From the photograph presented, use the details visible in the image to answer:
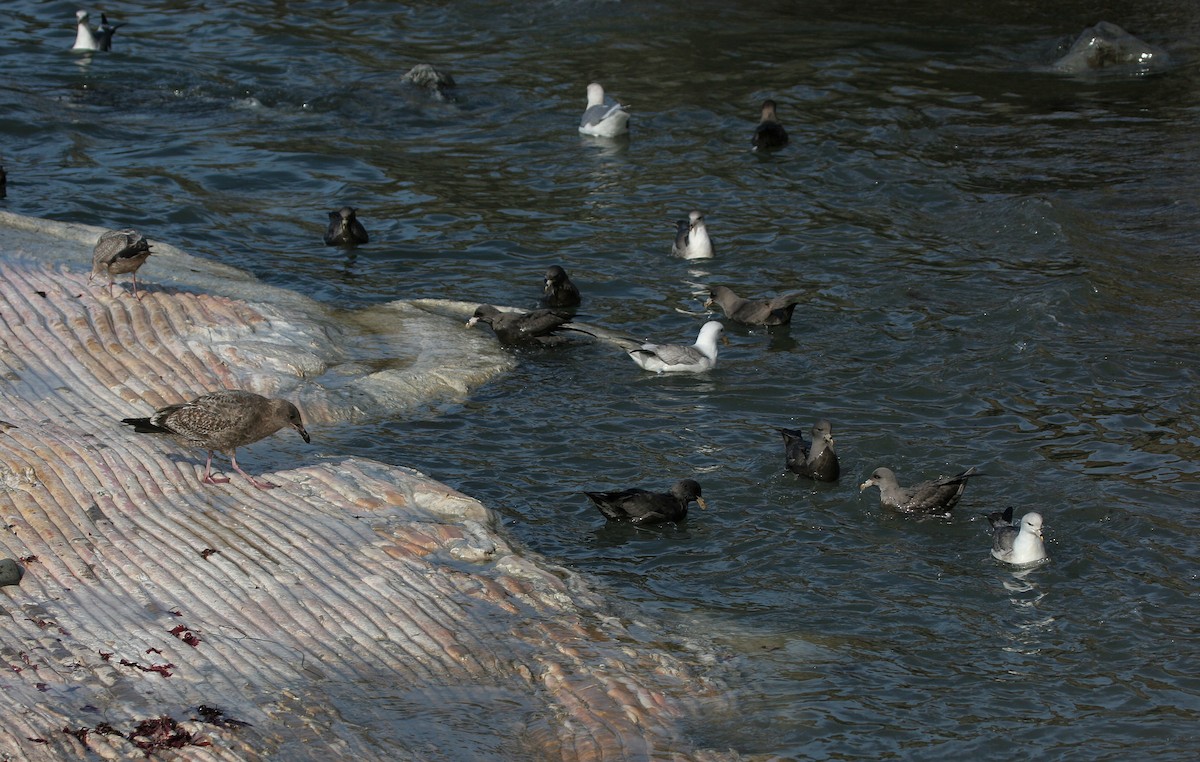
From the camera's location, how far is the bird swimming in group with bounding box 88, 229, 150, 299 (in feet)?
39.9

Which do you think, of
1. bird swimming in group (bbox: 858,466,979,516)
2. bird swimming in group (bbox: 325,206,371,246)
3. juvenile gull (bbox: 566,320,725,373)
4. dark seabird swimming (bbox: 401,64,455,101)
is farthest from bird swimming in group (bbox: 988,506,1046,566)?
dark seabird swimming (bbox: 401,64,455,101)

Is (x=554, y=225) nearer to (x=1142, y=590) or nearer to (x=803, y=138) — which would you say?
(x=803, y=138)

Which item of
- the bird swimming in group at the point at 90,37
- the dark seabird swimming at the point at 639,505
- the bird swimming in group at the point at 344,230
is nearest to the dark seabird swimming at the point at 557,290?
the bird swimming in group at the point at 344,230

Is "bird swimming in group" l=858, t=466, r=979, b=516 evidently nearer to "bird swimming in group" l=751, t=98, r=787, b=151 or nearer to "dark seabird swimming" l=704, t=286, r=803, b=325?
"dark seabird swimming" l=704, t=286, r=803, b=325

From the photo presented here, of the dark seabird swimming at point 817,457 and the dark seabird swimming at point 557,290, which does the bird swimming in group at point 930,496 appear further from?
the dark seabird swimming at point 557,290

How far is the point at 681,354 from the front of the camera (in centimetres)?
1370

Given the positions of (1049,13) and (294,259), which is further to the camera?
(1049,13)

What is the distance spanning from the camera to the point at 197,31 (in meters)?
26.6

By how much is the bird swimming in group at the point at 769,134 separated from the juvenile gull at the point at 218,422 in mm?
11335

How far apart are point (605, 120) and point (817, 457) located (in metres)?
10.2

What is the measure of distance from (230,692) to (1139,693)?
16.9ft

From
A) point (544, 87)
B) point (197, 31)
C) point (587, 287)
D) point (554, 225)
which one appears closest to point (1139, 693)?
point (587, 287)

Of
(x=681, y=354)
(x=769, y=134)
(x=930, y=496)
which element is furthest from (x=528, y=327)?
(x=769, y=134)

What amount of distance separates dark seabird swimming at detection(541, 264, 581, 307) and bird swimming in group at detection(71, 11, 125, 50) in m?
12.9
